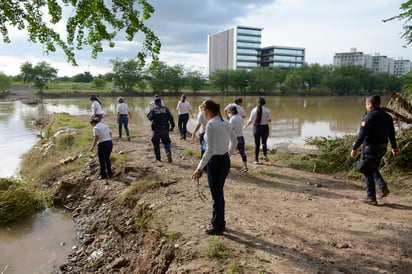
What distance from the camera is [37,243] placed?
19.7ft

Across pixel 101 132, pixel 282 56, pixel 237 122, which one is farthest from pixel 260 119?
pixel 282 56

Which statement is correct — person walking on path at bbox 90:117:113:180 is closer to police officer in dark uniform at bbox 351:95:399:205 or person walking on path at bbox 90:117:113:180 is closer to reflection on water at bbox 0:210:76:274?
reflection on water at bbox 0:210:76:274

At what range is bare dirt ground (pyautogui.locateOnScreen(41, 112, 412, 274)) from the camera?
11.9 feet

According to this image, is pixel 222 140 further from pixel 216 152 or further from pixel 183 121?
pixel 183 121

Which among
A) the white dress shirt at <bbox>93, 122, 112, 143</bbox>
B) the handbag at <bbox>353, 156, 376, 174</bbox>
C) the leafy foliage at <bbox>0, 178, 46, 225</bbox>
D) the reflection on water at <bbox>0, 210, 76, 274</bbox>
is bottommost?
the reflection on water at <bbox>0, 210, 76, 274</bbox>

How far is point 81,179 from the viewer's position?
799 centimetres

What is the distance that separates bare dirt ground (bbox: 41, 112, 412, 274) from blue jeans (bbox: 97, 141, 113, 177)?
239 millimetres

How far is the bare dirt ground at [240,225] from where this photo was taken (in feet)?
11.9

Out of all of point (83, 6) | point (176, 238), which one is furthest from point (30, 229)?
point (83, 6)

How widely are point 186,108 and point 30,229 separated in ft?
23.6

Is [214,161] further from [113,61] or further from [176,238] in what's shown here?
[113,61]

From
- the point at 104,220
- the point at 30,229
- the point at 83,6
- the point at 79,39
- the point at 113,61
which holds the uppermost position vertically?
the point at 113,61

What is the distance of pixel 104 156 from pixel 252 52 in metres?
112

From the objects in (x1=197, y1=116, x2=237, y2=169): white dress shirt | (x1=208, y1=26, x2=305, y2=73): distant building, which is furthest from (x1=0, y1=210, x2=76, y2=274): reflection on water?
(x1=208, y1=26, x2=305, y2=73): distant building
